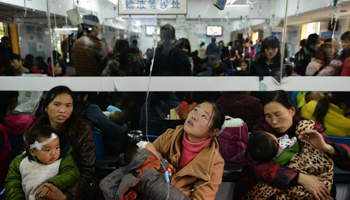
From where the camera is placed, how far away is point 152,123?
219cm

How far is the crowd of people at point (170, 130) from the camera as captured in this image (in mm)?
1446

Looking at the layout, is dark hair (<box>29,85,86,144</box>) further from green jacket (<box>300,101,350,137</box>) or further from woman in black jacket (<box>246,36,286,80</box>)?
green jacket (<box>300,101,350,137</box>)

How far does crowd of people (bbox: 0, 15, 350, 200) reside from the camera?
1.45m

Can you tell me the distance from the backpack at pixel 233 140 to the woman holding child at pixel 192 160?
0.34m

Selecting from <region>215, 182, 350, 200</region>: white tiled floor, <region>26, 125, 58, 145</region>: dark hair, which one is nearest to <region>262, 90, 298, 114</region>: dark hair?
<region>215, 182, 350, 200</region>: white tiled floor

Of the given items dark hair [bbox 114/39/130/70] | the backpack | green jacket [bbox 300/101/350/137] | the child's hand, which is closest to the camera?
the child's hand

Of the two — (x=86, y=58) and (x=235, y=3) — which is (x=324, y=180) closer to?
(x=235, y=3)

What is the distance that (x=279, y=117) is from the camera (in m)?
1.61

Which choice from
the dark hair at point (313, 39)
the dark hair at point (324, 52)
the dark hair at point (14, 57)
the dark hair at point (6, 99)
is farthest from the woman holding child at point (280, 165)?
the dark hair at point (14, 57)

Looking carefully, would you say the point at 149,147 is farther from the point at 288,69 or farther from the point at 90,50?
the point at 288,69

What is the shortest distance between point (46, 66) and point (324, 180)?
254 centimetres

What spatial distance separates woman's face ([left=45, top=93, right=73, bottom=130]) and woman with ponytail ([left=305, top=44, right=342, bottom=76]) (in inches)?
80.6

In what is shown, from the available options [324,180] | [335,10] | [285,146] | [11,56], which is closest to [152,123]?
[285,146]

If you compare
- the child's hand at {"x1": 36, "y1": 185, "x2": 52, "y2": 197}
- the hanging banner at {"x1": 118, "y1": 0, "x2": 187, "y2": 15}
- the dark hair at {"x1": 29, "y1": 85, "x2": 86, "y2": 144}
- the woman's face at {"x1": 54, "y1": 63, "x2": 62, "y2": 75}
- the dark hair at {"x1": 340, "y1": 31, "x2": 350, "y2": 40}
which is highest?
the hanging banner at {"x1": 118, "y1": 0, "x2": 187, "y2": 15}
